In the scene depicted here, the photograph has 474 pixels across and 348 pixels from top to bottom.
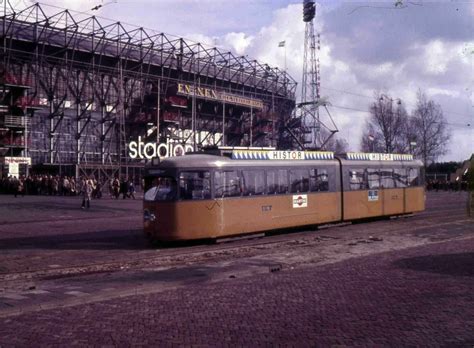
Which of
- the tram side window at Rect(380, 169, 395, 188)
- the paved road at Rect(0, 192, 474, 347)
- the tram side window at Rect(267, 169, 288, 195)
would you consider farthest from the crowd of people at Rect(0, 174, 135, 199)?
the tram side window at Rect(267, 169, 288, 195)

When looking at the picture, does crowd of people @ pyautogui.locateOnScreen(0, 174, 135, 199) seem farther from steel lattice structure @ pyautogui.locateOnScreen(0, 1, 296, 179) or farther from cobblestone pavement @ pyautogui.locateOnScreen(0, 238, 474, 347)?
cobblestone pavement @ pyautogui.locateOnScreen(0, 238, 474, 347)

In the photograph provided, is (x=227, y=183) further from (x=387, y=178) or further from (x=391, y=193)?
(x=391, y=193)

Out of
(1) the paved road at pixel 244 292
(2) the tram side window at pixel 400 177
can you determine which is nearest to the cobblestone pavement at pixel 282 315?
(1) the paved road at pixel 244 292

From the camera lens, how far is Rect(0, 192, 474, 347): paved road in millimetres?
7191

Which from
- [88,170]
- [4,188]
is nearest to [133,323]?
[4,188]

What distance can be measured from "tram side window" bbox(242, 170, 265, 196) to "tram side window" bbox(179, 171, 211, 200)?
149 centimetres

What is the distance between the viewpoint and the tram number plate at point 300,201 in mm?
20078

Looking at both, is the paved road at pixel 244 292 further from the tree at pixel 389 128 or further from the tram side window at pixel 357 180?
the tree at pixel 389 128

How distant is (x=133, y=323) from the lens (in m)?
7.81

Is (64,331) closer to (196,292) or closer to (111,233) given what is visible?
(196,292)

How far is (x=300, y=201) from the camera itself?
20328 millimetres

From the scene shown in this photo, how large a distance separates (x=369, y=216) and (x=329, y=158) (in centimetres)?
366

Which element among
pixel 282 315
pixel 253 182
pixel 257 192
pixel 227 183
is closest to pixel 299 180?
pixel 257 192

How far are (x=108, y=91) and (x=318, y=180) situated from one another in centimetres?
5046
